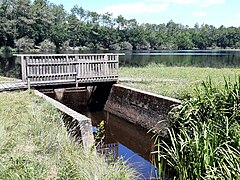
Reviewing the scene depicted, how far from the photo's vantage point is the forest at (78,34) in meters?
58.5

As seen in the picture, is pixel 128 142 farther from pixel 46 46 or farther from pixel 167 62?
pixel 46 46

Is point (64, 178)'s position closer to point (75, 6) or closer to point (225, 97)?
point (225, 97)

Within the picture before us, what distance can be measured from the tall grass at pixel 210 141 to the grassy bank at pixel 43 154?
81 cm

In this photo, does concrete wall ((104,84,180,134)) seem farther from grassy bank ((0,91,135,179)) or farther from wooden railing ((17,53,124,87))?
grassy bank ((0,91,135,179))

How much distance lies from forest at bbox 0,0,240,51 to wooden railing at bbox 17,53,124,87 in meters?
47.6

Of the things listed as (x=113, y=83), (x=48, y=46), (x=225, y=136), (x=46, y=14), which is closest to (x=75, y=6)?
(x=46, y=14)

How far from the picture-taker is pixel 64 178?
3830 mm

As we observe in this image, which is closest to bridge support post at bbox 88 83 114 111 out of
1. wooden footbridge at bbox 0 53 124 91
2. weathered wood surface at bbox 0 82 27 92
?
wooden footbridge at bbox 0 53 124 91

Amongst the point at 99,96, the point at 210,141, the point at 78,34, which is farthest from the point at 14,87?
the point at 78,34

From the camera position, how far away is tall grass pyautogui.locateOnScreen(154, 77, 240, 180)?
12.4ft

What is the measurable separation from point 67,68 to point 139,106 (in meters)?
3.10

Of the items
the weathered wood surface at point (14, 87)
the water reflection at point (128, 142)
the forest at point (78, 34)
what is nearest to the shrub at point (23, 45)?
the forest at point (78, 34)

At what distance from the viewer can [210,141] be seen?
14.0 feet

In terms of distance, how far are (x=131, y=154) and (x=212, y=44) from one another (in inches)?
3521
